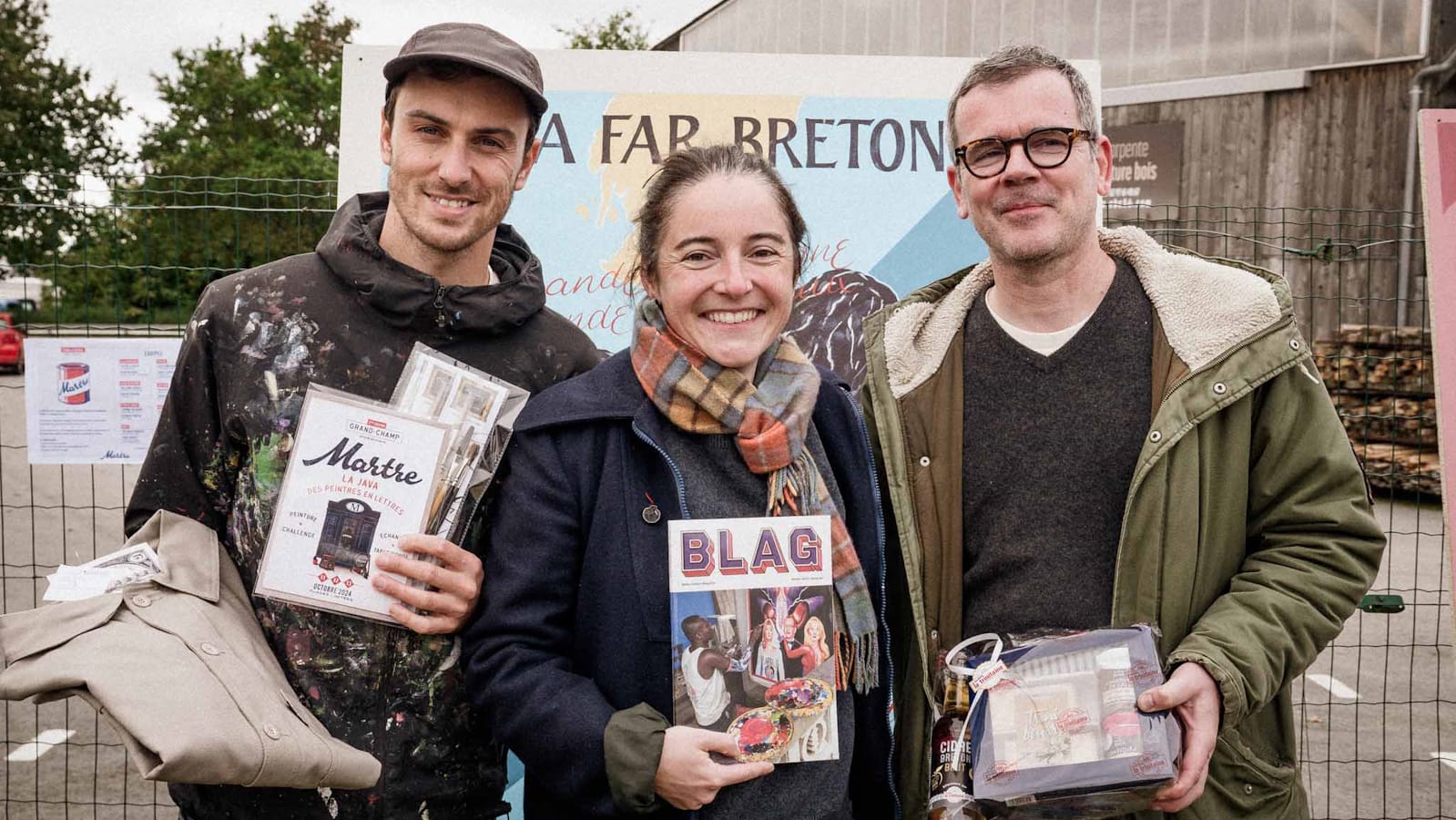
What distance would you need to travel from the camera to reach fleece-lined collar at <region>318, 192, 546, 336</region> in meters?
1.98

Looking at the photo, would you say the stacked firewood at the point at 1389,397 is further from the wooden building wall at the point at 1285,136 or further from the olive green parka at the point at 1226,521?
the olive green parka at the point at 1226,521

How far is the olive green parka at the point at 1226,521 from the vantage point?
1.98m

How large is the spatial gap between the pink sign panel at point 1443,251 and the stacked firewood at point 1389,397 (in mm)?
8496

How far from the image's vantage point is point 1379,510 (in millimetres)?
11023

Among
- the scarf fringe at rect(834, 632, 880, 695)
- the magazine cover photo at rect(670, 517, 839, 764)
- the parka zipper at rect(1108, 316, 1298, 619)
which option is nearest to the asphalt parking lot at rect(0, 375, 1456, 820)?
the parka zipper at rect(1108, 316, 1298, 619)

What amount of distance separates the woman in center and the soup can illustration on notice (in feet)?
7.41

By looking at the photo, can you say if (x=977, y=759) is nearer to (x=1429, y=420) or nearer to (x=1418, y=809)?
(x=1418, y=809)

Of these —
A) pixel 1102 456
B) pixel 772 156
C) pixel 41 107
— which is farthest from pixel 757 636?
pixel 41 107

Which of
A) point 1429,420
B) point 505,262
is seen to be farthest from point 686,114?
point 1429,420

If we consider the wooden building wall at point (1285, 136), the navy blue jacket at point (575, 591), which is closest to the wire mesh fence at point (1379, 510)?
the wooden building wall at point (1285, 136)

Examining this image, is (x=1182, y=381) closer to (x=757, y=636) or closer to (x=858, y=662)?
(x=858, y=662)

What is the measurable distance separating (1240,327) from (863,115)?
1831 mm

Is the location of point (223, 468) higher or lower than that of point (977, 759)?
higher

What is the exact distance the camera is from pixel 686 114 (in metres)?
3.57
